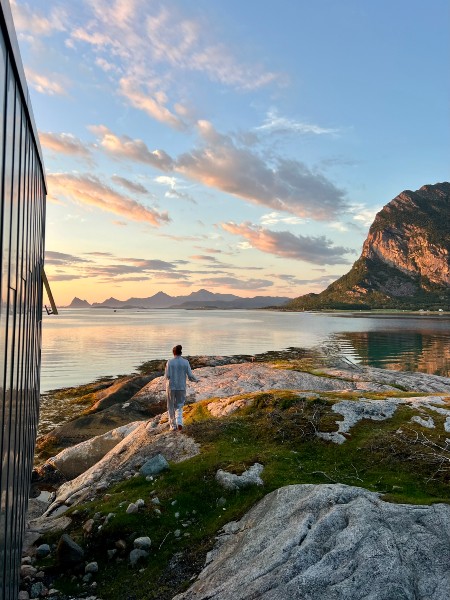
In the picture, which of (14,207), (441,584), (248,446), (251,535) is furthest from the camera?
(248,446)

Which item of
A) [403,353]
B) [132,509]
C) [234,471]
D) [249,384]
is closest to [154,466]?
[132,509]

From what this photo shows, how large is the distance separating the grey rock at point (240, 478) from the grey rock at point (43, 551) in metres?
4.53

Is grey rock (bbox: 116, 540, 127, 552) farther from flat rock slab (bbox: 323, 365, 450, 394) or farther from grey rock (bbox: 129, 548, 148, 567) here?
flat rock slab (bbox: 323, 365, 450, 394)

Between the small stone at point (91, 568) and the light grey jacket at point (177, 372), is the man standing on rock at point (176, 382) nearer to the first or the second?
the light grey jacket at point (177, 372)

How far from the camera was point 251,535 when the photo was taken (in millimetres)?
9031

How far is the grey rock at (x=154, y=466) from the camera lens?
1279 centimetres

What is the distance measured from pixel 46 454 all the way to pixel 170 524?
16325 millimetres

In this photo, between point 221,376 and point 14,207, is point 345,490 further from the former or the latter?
point 221,376

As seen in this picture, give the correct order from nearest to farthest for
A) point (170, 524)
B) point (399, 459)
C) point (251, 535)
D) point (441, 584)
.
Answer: point (441, 584)
point (251, 535)
point (170, 524)
point (399, 459)

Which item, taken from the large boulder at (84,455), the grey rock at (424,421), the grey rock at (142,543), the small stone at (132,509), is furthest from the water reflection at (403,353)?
the grey rock at (142,543)

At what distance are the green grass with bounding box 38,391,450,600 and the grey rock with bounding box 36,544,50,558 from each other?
831 millimetres

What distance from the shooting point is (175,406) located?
16750 mm

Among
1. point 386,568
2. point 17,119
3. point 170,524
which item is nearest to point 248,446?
point 170,524

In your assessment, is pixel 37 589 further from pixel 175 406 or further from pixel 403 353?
pixel 403 353
